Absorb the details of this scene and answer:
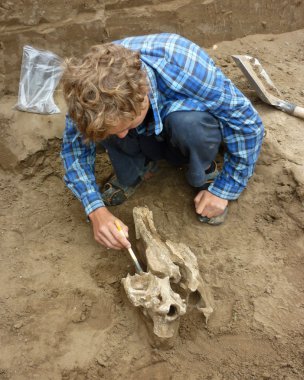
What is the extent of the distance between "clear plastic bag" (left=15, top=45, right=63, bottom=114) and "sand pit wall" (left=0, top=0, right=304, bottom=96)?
44 millimetres

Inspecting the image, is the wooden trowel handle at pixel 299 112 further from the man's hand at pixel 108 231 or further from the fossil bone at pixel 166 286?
the man's hand at pixel 108 231

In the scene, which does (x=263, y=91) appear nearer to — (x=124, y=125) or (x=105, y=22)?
(x=105, y=22)

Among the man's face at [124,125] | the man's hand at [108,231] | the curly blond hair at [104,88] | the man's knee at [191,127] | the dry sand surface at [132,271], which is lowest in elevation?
the dry sand surface at [132,271]

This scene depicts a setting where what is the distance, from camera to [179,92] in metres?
1.95

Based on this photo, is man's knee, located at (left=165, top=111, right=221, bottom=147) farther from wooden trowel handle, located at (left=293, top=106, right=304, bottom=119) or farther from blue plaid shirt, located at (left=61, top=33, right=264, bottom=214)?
wooden trowel handle, located at (left=293, top=106, right=304, bottom=119)

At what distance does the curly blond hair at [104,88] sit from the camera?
5.22 ft

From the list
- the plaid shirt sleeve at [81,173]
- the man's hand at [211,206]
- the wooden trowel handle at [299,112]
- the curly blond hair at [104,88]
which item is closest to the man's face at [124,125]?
the curly blond hair at [104,88]

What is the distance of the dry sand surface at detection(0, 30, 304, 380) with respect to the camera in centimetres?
185

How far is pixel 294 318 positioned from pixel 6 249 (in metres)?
1.47

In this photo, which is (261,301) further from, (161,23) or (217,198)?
(161,23)

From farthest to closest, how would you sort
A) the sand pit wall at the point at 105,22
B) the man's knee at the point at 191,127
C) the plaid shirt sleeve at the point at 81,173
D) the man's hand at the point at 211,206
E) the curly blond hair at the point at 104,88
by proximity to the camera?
the sand pit wall at the point at 105,22 → the man's hand at the point at 211,206 → the plaid shirt sleeve at the point at 81,173 → the man's knee at the point at 191,127 → the curly blond hair at the point at 104,88

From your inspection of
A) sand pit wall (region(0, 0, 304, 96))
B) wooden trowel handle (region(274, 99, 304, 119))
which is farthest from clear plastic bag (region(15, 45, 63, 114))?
wooden trowel handle (region(274, 99, 304, 119))

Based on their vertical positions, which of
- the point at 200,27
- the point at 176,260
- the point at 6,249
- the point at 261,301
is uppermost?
the point at 200,27

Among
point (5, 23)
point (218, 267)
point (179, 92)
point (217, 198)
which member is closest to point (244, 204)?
point (217, 198)
